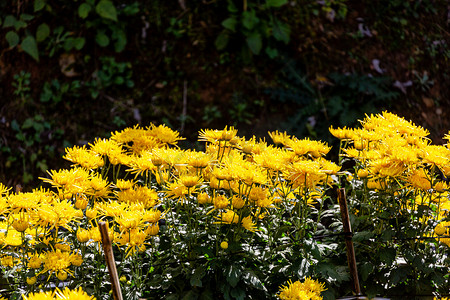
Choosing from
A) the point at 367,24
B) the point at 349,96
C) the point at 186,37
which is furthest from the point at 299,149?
the point at 367,24

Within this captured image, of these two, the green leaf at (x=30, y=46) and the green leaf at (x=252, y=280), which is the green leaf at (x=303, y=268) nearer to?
the green leaf at (x=252, y=280)

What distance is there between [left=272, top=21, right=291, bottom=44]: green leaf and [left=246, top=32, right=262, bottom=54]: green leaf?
156mm

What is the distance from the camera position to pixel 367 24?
5105 mm

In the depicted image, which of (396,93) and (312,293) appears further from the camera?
(396,93)

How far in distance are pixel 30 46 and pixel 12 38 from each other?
0.25 meters

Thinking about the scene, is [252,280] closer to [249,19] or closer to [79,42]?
[249,19]

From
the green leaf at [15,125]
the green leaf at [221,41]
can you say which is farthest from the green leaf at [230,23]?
the green leaf at [15,125]

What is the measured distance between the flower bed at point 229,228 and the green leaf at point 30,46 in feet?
10.2

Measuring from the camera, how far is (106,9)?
4.51 m

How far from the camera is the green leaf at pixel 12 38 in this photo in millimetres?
4684

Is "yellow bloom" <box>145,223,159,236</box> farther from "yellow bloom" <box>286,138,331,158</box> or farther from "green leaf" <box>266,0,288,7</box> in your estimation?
"green leaf" <box>266,0,288,7</box>

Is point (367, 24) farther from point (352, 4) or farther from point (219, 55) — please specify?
point (219, 55)

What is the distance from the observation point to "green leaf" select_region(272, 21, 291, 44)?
4465 millimetres

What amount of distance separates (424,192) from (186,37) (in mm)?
3487
